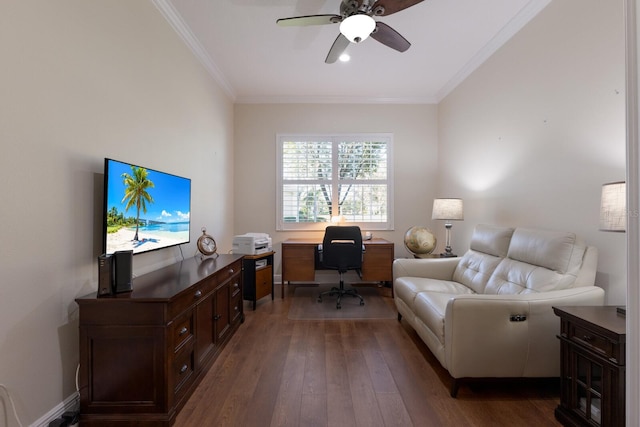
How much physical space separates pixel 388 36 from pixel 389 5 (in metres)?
0.34

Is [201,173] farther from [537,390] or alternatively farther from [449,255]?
[537,390]

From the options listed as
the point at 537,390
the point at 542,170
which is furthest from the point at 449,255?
the point at 537,390

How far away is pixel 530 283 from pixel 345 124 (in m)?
3.26

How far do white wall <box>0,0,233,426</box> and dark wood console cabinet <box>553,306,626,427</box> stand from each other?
269 cm

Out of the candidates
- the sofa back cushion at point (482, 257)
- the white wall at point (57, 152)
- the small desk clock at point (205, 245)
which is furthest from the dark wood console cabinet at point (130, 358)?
the sofa back cushion at point (482, 257)

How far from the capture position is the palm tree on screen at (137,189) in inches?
71.2

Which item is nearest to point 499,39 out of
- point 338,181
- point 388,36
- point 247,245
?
point 388,36

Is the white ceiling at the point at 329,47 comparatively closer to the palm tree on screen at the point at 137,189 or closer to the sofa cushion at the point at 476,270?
the palm tree on screen at the point at 137,189

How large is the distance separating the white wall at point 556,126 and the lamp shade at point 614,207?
1.49 ft

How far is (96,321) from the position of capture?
4.92ft

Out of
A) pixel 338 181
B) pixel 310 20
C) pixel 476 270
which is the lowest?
pixel 476 270

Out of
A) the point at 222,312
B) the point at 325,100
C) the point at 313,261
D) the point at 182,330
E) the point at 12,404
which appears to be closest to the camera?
the point at 12,404

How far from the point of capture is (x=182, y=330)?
1.75 m

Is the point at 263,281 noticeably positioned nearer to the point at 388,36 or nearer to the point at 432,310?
the point at 432,310
